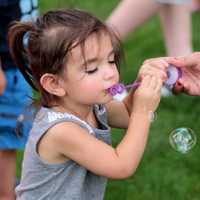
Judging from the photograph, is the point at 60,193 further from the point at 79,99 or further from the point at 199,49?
the point at 199,49

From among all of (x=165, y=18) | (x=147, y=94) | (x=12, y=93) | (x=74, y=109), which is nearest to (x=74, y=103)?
(x=74, y=109)

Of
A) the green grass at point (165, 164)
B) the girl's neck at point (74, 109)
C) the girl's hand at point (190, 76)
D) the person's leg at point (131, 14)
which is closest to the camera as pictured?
the girl's neck at point (74, 109)

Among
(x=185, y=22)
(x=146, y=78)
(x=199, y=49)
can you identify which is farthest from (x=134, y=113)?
(x=199, y=49)

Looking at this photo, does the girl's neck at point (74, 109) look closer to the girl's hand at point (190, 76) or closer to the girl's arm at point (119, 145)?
the girl's arm at point (119, 145)

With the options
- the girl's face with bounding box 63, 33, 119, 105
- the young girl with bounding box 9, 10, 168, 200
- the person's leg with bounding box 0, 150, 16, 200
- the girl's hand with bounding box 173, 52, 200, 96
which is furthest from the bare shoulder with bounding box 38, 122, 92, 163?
the person's leg with bounding box 0, 150, 16, 200

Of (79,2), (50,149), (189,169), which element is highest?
(50,149)

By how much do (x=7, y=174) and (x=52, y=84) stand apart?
1.15 meters

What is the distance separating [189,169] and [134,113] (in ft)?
4.90

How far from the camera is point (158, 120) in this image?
4.23 metres

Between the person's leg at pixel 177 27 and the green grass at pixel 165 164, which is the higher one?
the person's leg at pixel 177 27

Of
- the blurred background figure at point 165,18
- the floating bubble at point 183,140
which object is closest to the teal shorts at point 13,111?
the floating bubble at point 183,140

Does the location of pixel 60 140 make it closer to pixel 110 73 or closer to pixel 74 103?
pixel 74 103

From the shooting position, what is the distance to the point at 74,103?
2.33 m

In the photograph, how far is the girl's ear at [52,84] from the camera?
7.47 ft
